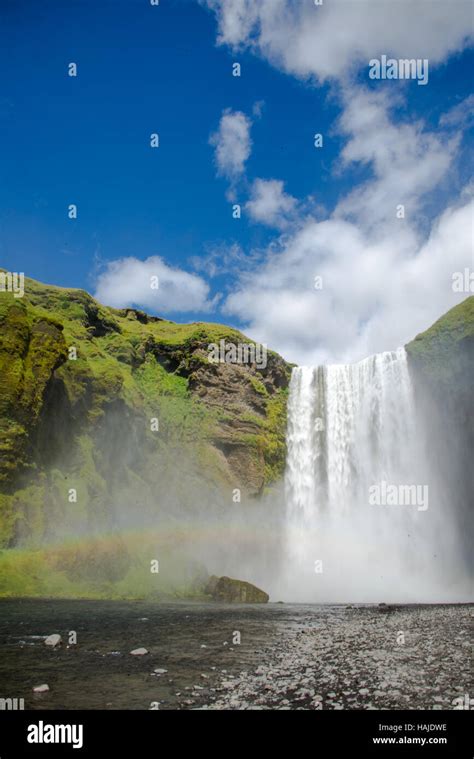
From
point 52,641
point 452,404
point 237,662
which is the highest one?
point 452,404

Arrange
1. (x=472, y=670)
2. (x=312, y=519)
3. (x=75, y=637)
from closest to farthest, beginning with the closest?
1. (x=472, y=670)
2. (x=75, y=637)
3. (x=312, y=519)

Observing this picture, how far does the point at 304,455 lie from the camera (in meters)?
58.4

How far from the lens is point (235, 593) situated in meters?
33.5

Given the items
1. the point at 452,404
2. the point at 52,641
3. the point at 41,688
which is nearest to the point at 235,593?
the point at 52,641

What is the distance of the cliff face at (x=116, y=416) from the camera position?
35312 mm

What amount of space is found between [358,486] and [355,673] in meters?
43.8

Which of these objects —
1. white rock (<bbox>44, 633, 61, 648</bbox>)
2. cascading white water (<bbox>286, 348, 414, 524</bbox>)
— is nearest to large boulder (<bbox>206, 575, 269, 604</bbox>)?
white rock (<bbox>44, 633, 61, 648</bbox>)

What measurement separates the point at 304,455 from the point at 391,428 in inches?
442

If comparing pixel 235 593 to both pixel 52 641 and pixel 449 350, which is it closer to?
pixel 52 641

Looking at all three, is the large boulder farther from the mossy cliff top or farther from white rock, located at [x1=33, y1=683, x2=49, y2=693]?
the mossy cliff top

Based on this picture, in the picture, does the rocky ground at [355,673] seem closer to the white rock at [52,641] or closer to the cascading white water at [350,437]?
the white rock at [52,641]

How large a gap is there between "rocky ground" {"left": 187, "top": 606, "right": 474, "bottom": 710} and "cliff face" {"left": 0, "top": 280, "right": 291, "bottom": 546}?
23.6 m

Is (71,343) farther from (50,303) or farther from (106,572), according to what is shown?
(106,572)
